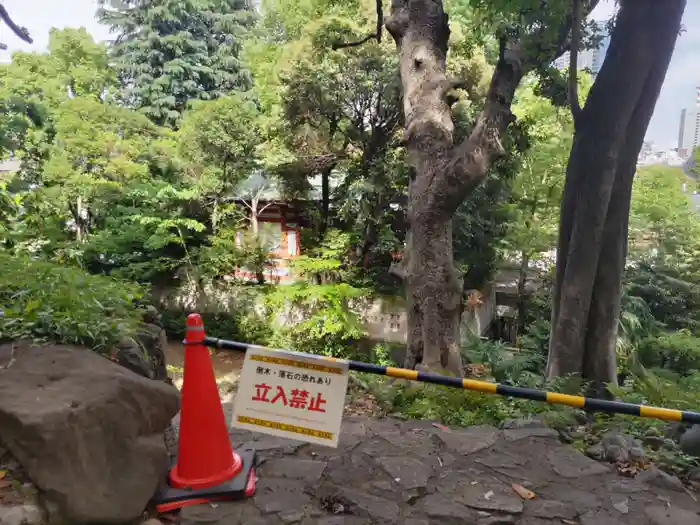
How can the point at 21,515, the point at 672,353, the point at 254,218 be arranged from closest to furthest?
the point at 21,515, the point at 672,353, the point at 254,218

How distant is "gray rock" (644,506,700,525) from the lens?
2572 mm

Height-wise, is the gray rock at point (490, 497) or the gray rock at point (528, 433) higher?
the gray rock at point (528, 433)

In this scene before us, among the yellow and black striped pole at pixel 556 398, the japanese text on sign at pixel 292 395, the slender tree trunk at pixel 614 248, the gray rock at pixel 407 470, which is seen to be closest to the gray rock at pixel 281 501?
the japanese text on sign at pixel 292 395

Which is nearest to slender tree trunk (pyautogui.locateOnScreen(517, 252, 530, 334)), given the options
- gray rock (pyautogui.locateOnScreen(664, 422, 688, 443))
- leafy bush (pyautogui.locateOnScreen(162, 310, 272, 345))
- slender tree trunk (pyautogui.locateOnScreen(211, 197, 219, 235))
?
leafy bush (pyautogui.locateOnScreen(162, 310, 272, 345))

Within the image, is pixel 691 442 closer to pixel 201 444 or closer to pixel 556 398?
pixel 556 398

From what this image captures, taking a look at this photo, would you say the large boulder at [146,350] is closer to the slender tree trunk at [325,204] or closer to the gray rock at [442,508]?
the gray rock at [442,508]

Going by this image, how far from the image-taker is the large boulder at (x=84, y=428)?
2055 mm

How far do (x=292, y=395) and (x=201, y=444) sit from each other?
0.54m

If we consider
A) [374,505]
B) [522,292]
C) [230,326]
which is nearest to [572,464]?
[374,505]

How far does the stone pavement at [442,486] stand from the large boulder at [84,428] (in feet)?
1.16

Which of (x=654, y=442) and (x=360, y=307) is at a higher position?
(x=654, y=442)

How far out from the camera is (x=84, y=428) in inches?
84.3

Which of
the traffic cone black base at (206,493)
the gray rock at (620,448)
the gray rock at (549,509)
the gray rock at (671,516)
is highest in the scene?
the traffic cone black base at (206,493)

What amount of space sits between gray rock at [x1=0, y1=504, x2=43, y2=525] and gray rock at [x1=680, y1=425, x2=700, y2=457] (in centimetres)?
376
